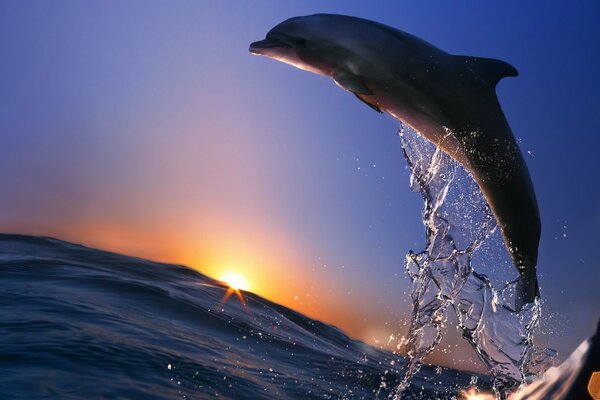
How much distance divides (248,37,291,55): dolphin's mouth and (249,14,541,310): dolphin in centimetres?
1

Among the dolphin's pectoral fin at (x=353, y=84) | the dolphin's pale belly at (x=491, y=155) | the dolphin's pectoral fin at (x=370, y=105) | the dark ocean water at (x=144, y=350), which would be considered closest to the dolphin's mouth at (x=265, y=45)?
the dolphin's pectoral fin at (x=353, y=84)

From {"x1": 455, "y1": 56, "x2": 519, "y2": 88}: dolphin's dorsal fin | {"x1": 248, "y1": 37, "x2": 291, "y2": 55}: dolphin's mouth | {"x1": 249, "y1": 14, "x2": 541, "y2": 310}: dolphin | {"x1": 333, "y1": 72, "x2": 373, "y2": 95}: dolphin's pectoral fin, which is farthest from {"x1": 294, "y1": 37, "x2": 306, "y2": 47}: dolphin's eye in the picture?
{"x1": 455, "y1": 56, "x2": 519, "y2": 88}: dolphin's dorsal fin

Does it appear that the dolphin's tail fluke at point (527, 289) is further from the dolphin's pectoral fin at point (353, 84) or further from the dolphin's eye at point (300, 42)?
the dolphin's eye at point (300, 42)

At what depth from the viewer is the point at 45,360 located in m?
5.18

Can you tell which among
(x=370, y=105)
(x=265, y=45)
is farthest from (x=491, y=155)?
(x=265, y=45)

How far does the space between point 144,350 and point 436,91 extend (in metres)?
4.66

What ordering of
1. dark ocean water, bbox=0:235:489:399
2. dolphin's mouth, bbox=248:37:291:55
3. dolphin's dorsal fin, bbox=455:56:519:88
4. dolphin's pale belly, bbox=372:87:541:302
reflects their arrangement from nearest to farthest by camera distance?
1. dolphin's pale belly, bbox=372:87:541:302
2. dolphin's dorsal fin, bbox=455:56:519:88
3. dolphin's mouth, bbox=248:37:291:55
4. dark ocean water, bbox=0:235:489:399

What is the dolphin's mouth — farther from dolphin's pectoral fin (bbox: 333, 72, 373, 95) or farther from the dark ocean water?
the dark ocean water

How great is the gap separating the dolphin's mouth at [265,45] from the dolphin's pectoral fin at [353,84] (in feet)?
2.67

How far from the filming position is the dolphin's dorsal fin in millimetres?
4238

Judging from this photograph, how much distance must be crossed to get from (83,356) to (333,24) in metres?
4.38

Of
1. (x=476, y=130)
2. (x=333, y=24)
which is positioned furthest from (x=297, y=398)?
(x=333, y=24)

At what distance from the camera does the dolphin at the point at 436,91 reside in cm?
391

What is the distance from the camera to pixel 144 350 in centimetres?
619
